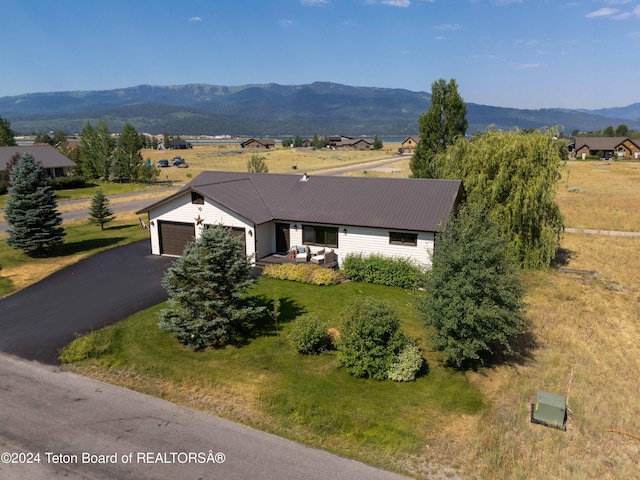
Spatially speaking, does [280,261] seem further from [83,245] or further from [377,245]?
[83,245]

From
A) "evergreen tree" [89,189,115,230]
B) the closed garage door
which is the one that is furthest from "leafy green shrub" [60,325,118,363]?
"evergreen tree" [89,189,115,230]

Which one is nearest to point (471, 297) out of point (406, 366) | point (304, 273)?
point (406, 366)

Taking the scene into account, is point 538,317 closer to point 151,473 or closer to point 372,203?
point 372,203

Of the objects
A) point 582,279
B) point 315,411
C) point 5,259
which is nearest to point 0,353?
point 315,411

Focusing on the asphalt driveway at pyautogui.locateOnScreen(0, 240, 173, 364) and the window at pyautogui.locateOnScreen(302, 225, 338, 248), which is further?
the window at pyautogui.locateOnScreen(302, 225, 338, 248)

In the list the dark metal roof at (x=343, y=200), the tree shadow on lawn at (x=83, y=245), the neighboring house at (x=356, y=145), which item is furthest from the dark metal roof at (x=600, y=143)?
the tree shadow on lawn at (x=83, y=245)

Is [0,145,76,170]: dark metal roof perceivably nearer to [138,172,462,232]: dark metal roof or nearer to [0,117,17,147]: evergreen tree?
[0,117,17,147]: evergreen tree
